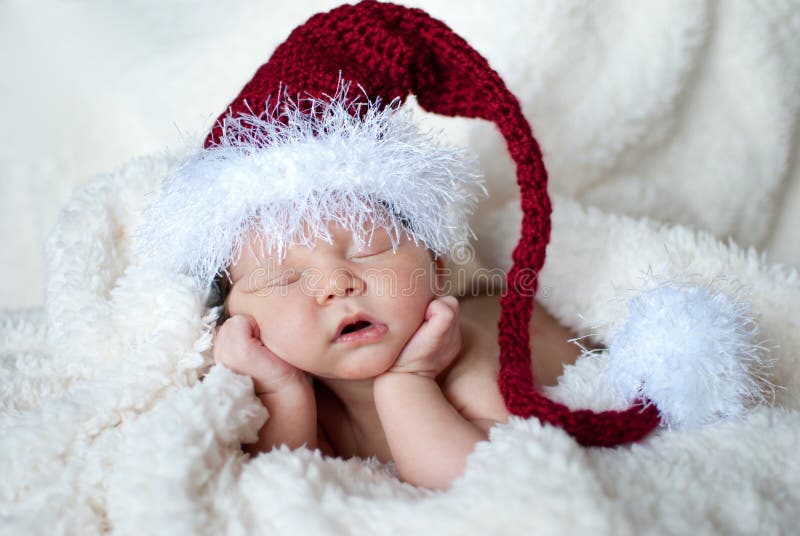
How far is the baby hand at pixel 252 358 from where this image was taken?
3.39 feet

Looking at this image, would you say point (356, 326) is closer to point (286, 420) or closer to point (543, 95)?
point (286, 420)

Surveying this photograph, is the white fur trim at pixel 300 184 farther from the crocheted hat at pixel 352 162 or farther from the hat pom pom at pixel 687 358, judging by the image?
the hat pom pom at pixel 687 358

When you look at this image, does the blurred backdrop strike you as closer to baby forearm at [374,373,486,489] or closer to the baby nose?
the baby nose

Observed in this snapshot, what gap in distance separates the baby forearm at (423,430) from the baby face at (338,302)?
41 millimetres

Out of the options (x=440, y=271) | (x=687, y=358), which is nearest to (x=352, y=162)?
(x=440, y=271)

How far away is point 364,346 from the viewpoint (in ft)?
3.33

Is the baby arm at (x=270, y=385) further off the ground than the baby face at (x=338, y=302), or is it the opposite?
the baby face at (x=338, y=302)

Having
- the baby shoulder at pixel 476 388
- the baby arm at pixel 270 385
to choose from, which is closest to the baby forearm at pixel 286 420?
the baby arm at pixel 270 385

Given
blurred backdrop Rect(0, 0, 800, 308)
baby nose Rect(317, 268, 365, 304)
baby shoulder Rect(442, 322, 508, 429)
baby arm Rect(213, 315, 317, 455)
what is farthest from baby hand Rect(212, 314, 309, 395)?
blurred backdrop Rect(0, 0, 800, 308)

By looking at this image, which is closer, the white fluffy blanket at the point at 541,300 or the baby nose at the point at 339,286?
the white fluffy blanket at the point at 541,300

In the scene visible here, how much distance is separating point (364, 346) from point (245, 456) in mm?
209

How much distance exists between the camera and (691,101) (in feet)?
5.17

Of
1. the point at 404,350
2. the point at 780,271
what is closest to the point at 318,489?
the point at 404,350

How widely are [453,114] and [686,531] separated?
2.28 ft
